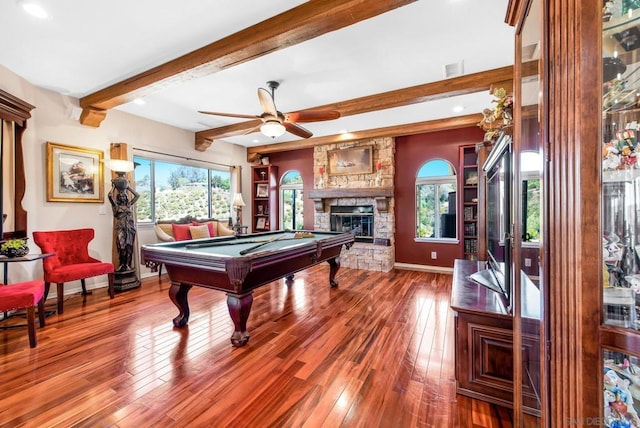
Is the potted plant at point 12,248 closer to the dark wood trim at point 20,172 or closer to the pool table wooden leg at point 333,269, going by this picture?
the dark wood trim at point 20,172

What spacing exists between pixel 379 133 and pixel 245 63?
125 inches

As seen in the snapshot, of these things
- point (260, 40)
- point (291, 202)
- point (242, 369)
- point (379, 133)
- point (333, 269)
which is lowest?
point (242, 369)

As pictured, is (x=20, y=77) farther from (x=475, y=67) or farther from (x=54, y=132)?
(x=475, y=67)

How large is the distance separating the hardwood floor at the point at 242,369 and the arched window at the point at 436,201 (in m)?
2.18

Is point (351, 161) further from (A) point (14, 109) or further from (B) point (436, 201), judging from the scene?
(A) point (14, 109)

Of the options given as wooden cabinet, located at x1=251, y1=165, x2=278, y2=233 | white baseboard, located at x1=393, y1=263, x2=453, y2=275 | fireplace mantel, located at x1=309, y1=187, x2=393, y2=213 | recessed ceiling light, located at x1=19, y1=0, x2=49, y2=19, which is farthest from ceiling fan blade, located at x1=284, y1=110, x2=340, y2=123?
wooden cabinet, located at x1=251, y1=165, x2=278, y2=233

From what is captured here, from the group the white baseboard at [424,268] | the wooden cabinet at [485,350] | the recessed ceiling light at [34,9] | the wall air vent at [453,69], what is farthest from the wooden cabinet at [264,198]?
the wooden cabinet at [485,350]

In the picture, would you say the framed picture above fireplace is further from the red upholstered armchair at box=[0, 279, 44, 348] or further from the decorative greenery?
the red upholstered armchair at box=[0, 279, 44, 348]

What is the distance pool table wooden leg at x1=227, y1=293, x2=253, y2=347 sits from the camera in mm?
2348

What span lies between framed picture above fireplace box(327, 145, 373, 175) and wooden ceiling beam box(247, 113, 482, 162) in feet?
0.84

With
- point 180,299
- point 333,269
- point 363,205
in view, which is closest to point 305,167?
point 363,205

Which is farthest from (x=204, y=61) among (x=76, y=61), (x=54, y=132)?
(x=54, y=132)

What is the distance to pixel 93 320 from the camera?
2910 millimetres

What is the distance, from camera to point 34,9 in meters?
2.10
